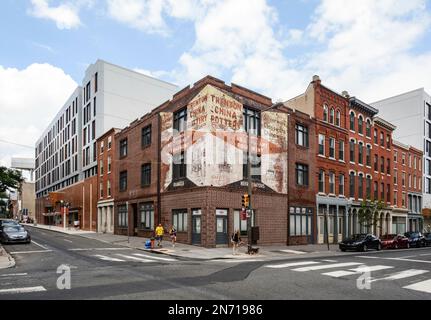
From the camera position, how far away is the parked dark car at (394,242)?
116 feet

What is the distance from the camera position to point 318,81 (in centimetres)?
3916

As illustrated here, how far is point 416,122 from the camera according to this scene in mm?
64812

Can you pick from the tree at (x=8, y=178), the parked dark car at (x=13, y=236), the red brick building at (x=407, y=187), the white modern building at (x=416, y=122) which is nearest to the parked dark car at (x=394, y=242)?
the red brick building at (x=407, y=187)

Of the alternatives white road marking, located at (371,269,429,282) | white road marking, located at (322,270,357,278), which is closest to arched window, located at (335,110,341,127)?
white road marking, located at (371,269,429,282)

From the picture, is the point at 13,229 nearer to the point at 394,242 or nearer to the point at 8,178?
the point at 8,178

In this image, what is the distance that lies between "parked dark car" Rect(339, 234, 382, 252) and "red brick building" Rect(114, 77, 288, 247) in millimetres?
5490

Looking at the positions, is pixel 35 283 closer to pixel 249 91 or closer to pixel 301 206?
pixel 249 91

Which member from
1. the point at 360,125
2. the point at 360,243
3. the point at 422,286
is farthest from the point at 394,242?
the point at 422,286

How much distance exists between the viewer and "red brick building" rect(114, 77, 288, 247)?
2962cm

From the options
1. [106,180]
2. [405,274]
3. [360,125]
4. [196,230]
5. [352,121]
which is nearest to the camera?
[405,274]

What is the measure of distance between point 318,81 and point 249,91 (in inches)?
366

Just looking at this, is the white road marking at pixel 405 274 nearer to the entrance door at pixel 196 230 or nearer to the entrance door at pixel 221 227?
the entrance door at pixel 221 227

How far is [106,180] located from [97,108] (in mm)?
12644
